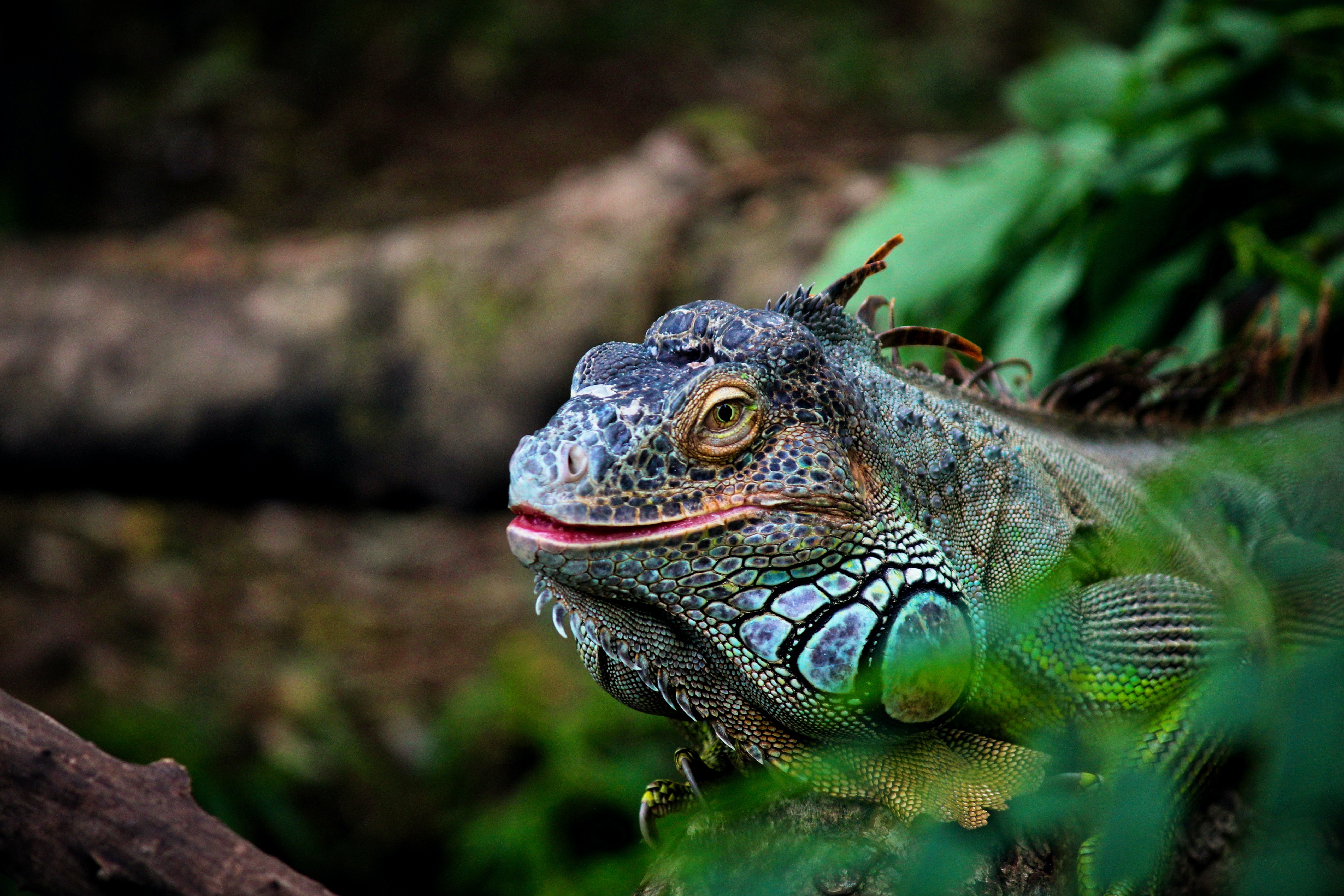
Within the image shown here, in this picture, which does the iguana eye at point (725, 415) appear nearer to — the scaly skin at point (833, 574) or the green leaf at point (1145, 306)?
the scaly skin at point (833, 574)

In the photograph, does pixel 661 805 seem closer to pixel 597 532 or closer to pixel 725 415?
pixel 597 532

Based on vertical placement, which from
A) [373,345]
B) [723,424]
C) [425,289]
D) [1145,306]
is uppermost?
[425,289]

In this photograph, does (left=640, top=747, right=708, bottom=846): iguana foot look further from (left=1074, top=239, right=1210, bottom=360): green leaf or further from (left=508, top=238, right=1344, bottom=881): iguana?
(left=1074, top=239, right=1210, bottom=360): green leaf

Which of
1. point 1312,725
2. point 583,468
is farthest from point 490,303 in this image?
point 1312,725

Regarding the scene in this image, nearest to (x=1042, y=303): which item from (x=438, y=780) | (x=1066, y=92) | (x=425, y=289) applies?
(x=1066, y=92)

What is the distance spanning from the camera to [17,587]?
7.16 metres

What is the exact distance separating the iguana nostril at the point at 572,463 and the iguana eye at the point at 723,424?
0.21 m

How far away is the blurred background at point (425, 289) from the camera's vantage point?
16.0ft

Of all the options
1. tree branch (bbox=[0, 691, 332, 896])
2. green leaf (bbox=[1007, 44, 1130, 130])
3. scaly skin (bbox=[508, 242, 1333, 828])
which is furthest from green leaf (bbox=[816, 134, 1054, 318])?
tree branch (bbox=[0, 691, 332, 896])

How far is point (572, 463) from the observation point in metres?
2.05

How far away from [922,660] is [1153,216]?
340 cm

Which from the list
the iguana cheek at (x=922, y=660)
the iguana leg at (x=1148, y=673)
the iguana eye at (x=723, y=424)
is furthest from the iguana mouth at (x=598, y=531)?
the iguana leg at (x=1148, y=673)

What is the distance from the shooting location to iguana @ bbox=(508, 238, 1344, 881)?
2.06 metres

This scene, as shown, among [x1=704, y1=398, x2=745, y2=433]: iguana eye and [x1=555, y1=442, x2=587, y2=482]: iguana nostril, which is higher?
[x1=555, y1=442, x2=587, y2=482]: iguana nostril
